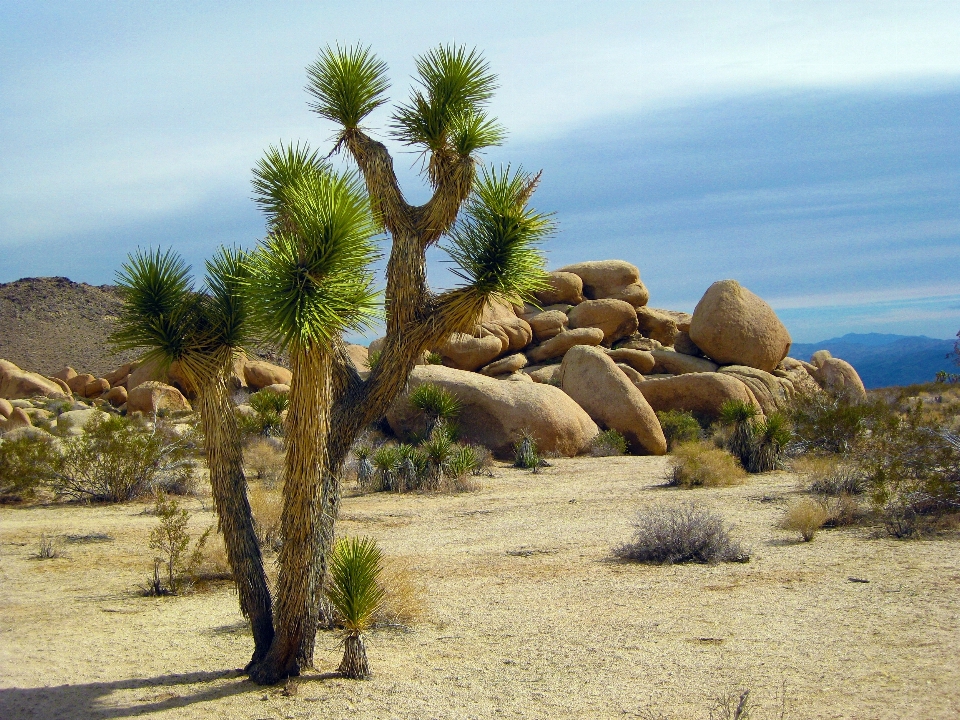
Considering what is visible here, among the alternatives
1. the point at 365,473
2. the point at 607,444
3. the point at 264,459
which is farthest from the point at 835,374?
the point at 264,459

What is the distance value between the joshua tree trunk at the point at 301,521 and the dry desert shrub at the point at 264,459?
33.9 ft

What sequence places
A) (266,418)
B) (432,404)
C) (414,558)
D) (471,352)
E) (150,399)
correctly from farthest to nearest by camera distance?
(150,399)
(471,352)
(266,418)
(432,404)
(414,558)

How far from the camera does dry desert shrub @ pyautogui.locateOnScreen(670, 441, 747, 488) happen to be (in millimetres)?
15906

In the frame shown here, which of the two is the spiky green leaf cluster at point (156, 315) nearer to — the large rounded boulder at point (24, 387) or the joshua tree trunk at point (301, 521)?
the joshua tree trunk at point (301, 521)

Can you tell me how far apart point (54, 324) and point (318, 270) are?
58.7 m

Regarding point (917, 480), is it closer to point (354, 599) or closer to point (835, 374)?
point (354, 599)

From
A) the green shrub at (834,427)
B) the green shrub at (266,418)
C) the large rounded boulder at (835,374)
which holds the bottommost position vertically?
the green shrub at (834,427)

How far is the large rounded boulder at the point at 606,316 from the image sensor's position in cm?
3184

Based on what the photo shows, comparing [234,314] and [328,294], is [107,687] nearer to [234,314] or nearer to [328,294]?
[234,314]

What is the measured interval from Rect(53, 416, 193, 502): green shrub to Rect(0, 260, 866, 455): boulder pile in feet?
10.2

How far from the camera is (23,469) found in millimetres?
15586

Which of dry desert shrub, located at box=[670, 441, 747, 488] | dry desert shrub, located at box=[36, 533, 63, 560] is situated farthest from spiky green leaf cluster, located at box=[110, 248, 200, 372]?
dry desert shrub, located at box=[670, 441, 747, 488]

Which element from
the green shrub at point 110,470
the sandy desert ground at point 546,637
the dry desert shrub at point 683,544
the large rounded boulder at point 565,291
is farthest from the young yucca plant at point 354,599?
the large rounded boulder at point 565,291

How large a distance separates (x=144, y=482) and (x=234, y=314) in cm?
1058
